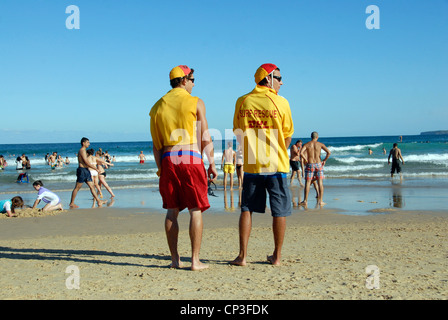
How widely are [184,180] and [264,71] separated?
1480mm

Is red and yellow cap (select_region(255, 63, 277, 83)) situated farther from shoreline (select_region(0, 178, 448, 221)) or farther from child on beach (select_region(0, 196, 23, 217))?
child on beach (select_region(0, 196, 23, 217))

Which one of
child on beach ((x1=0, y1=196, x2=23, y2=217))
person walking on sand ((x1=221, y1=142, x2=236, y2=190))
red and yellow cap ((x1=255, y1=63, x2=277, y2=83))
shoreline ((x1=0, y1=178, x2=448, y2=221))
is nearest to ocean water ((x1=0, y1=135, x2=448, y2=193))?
shoreline ((x1=0, y1=178, x2=448, y2=221))

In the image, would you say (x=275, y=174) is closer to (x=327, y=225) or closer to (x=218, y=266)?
(x=218, y=266)

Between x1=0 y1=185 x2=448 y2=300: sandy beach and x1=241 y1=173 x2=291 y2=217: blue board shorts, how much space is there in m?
0.60

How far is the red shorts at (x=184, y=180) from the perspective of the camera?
4234 mm

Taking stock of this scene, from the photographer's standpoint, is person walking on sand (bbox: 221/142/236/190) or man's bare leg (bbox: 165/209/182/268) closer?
man's bare leg (bbox: 165/209/182/268)

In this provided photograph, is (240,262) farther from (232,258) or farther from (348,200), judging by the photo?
(348,200)

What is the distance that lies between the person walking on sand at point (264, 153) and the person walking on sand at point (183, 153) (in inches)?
17.2

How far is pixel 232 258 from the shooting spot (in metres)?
5.05

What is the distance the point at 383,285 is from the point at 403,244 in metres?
2.25

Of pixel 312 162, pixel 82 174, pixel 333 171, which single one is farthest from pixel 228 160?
pixel 333 171

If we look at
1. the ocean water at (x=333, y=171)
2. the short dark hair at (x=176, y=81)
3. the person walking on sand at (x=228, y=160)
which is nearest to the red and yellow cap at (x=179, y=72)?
the short dark hair at (x=176, y=81)

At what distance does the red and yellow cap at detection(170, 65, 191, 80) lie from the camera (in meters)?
4.49
